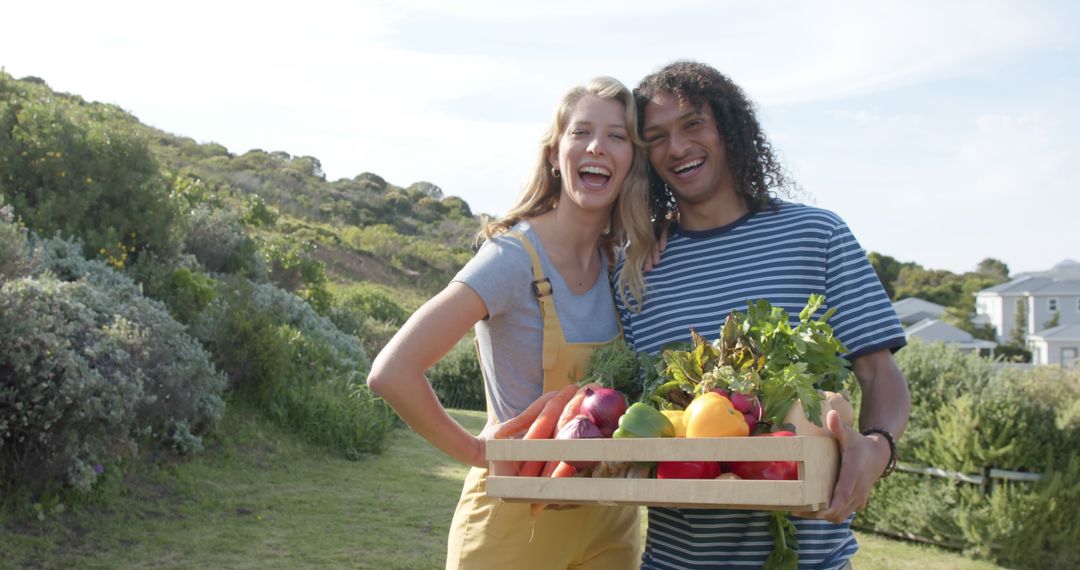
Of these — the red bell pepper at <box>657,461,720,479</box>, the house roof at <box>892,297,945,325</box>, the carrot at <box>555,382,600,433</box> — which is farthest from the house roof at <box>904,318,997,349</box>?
the red bell pepper at <box>657,461,720,479</box>

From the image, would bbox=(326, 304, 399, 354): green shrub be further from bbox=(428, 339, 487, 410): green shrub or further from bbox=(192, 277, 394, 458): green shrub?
bbox=(192, 277, 394, 458): green shrub

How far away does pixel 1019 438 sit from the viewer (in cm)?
739

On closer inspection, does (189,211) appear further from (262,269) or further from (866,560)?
(866,560)

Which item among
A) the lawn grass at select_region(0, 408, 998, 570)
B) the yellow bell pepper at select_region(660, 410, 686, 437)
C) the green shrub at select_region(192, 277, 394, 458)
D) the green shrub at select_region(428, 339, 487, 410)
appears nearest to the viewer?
the yellow bell pepper at select_region(660, 410, 686, 437)

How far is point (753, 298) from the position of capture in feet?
8.09

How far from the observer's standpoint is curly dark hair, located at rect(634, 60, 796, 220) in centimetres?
276

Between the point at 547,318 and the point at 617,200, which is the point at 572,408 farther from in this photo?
the point at 617,200

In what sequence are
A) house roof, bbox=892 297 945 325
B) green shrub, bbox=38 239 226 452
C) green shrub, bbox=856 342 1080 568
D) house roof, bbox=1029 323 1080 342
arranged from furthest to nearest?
house roof, bbox=892 297 945 325, house roof, bbox=1029 323 1080 342, green shrub, bbox=38 239 226 452, green shrub, bbox=856 342 1080 568

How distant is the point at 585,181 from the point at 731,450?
3.61ft

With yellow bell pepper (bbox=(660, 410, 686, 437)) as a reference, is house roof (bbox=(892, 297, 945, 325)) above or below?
above

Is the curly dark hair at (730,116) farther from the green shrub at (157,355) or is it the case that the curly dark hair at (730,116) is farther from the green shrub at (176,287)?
the green shrub at (176,287)

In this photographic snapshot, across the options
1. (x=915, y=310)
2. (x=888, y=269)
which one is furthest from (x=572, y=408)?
(x=888, y=269)

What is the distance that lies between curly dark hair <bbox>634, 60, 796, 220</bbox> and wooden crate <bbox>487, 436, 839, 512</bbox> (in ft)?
3.25

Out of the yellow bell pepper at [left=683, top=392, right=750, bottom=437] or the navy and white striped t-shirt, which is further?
the navy and white striped t-shirt
